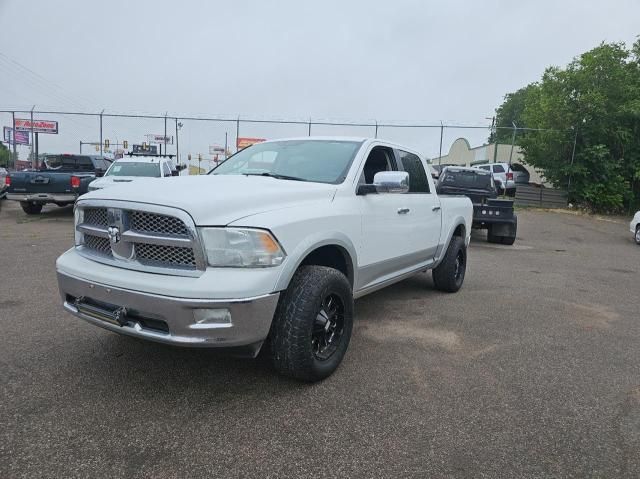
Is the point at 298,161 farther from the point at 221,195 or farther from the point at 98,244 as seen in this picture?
the point at 98,244

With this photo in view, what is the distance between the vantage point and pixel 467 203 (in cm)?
648

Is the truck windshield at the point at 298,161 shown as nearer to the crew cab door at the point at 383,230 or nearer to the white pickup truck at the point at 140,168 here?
the crew cab door at the point at 383,230

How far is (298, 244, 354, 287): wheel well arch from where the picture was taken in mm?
3489

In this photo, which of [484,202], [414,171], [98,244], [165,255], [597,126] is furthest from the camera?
[597,126]

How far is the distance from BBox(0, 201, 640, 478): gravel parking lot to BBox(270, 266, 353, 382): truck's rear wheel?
17 cm

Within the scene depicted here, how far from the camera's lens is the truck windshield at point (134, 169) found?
40.5 feet

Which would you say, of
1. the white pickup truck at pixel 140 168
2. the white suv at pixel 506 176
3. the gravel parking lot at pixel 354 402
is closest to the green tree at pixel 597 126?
the white suv at pixel 506 176

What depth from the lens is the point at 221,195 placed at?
2.99 metres

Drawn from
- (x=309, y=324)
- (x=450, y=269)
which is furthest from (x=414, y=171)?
(x=309, y=324)

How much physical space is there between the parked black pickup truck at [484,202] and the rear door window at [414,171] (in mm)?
5382

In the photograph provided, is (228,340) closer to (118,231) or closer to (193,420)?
(193,420)

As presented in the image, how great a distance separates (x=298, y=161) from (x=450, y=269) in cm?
266


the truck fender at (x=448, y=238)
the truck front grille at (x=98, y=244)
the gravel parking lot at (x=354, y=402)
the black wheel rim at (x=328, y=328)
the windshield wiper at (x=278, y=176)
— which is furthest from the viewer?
the truck fender at (x=448, y=238)

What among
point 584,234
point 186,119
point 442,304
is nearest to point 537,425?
point 442,304
